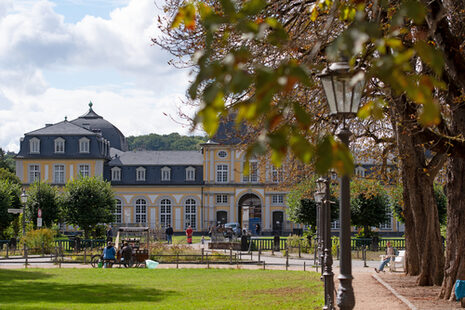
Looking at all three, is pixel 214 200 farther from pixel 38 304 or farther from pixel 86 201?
pixel 38 304

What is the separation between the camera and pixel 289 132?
12.0 feet

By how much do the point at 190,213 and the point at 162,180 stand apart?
14.2 ft

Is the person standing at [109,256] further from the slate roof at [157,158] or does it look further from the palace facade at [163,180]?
the slate roof at [157,158]

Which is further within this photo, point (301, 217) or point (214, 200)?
point (214, 200)

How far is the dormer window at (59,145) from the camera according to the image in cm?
7112

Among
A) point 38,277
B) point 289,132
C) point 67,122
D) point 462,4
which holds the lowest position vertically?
point 38,277

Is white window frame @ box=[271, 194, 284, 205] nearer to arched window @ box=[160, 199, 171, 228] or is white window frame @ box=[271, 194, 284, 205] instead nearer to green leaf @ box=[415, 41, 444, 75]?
arched window @ box=[160, 199, 171, 228]

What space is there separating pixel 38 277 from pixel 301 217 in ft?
87.7

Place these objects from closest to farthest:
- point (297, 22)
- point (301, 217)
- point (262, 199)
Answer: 1. point (297, 22)
2. point (301, 217)
3. point (262, 199)

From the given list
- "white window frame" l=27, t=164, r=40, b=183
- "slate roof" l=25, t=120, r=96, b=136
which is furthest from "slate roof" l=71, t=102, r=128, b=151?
"white window frame" l=27, t=164, r=40, b=183

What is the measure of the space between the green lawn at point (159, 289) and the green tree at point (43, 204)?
22.7m

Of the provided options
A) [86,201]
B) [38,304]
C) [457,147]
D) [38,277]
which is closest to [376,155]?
[457,147]

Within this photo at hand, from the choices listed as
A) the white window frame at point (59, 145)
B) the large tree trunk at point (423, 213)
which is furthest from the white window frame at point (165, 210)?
the large tree trunk at point (423, 213)

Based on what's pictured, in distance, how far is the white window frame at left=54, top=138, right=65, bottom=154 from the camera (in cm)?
7112
